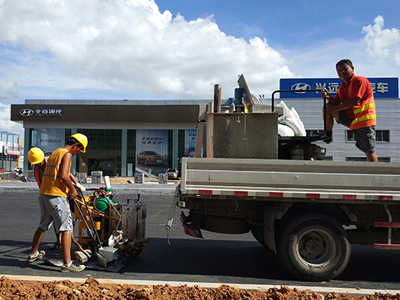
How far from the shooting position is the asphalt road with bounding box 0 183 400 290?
15.2 feet

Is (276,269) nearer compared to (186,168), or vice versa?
(186,168)

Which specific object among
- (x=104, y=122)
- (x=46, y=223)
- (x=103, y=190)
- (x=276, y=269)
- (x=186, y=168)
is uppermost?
(x=104, y=122)

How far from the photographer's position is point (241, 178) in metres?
4.43

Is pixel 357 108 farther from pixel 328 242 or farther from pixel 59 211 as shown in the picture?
pixel 59 211

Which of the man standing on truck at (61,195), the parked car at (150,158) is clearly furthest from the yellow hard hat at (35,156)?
the parked car at (150,158)

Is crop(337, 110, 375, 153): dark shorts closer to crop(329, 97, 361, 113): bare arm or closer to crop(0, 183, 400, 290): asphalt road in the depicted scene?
crop(329, 97, 361, 113): bare arm

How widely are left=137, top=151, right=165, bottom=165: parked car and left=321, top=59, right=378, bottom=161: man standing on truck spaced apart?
3178cm

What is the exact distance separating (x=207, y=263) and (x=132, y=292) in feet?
6.60

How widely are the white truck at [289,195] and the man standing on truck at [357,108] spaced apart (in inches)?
25.3

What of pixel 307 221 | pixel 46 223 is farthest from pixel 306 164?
pixel 46 223

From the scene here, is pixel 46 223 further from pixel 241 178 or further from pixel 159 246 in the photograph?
pixel 241 178

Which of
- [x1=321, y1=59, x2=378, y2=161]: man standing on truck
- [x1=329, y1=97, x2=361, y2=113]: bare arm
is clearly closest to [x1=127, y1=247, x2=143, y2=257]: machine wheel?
[x1=321, y1=59, x2=378, y2=161]: man standing on truck

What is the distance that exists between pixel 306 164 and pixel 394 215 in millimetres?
1435

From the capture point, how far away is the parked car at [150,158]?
3641 centimetres
